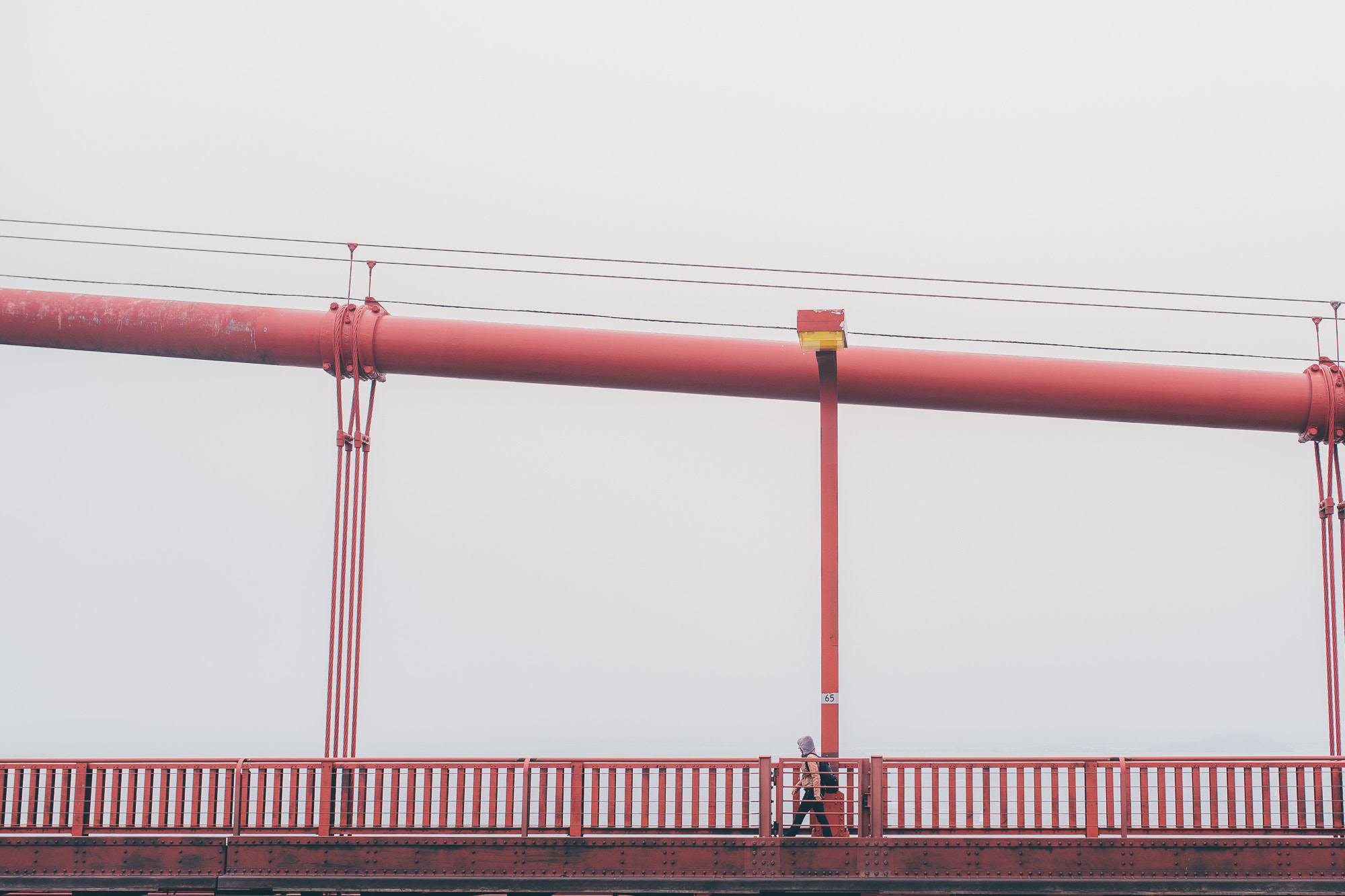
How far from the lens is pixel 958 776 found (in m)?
11.2

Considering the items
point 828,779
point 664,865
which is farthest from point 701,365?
point 664,865

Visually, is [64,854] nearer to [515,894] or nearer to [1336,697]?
[515,894]

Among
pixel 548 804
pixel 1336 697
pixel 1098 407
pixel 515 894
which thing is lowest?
pixel 515 894

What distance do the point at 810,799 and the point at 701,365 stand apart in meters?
5.96

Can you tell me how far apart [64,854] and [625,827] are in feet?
17.8

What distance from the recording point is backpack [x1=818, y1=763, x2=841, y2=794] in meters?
11.7

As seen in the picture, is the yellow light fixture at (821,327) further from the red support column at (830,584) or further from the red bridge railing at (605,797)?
the red bridge railing at (605,797)

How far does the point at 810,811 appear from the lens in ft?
37.8

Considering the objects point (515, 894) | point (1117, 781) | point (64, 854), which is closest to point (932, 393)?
point (1117, 781)

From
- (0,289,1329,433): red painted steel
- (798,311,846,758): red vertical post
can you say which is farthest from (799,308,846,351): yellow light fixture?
(0,289,1329,433): red painted steel

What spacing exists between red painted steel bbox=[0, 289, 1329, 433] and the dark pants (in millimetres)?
5627

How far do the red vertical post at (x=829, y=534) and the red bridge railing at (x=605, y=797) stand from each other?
69.7 inches

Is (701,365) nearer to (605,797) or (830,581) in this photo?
(830,581)

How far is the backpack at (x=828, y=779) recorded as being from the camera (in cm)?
1171
